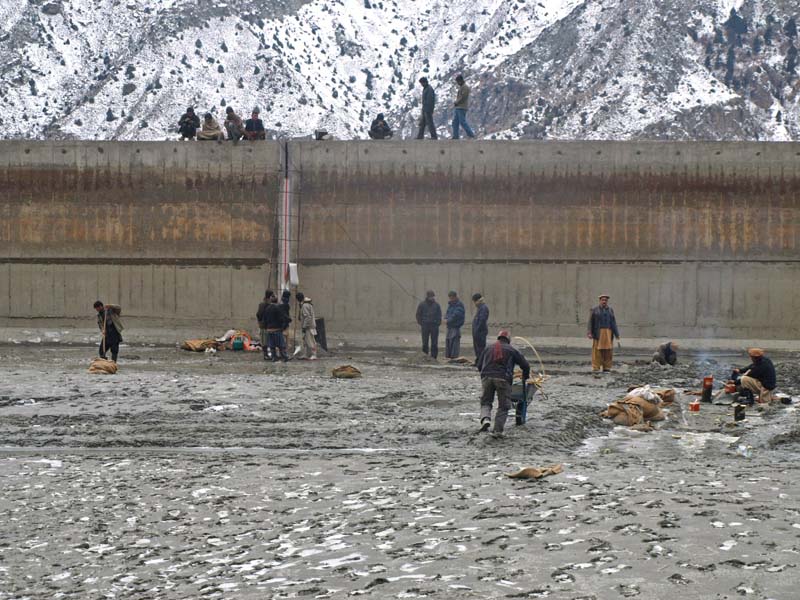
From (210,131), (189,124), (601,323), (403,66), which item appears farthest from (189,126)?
(403,66)

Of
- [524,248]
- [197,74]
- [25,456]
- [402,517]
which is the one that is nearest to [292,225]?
[524,248]

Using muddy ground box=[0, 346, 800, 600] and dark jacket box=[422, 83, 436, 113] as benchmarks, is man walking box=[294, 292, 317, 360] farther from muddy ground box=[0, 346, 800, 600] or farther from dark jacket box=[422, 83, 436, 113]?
dark jacket box=[422, 83, 436, 113]

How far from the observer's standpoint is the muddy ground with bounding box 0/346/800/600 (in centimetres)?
855

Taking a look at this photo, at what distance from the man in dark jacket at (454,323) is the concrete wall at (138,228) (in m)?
4.89

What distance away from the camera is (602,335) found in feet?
74.0

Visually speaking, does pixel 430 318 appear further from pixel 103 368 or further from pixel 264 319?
pixel 103 368

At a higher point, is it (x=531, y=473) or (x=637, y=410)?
(x=637, y=410)

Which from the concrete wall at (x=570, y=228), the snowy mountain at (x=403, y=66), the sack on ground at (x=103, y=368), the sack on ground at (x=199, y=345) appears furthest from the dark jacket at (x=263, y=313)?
the snowy mountain at (x=403, y=66)

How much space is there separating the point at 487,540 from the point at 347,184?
1863 cm

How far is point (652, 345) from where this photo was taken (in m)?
26.8

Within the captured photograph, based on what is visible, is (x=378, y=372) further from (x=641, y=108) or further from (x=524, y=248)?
(x=641, y=108)

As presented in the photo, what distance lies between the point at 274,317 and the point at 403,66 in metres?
96.4

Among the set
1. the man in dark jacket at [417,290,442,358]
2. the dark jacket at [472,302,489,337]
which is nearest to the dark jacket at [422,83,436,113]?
the man in dark jacket at [417,290,442,358]

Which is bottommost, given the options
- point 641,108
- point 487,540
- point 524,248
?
point 487,540
